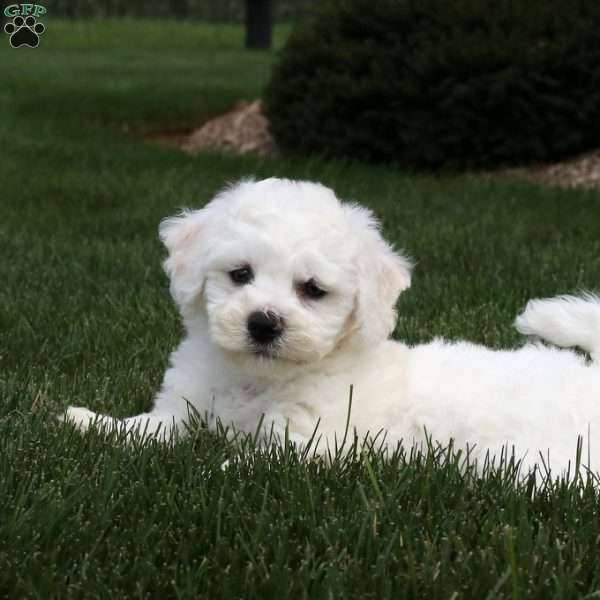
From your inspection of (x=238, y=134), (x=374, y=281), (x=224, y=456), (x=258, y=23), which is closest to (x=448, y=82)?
(x=238, y=134)

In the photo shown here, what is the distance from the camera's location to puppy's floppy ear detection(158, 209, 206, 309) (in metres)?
3.38

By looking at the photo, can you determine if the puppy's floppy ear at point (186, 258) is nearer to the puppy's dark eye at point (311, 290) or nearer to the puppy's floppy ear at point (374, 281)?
the puppy's dark eye at point (311, 290)

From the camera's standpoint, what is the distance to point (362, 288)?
10.9ft

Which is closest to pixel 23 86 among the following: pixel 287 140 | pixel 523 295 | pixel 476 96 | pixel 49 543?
pixel 287 140

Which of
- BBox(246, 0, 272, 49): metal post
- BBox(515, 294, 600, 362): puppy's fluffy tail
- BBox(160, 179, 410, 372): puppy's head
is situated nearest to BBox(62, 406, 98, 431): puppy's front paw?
BBox(160, 179, 410, 372): puppy's head

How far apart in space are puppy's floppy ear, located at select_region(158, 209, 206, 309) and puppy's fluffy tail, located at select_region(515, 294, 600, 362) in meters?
1.18

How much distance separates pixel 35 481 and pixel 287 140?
8.85m

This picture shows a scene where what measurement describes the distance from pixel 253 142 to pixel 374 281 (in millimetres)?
9460

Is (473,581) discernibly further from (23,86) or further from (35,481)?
(23,86)

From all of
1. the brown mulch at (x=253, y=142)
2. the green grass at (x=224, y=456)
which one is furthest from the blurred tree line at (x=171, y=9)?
the green grass at (x=224, y=456)

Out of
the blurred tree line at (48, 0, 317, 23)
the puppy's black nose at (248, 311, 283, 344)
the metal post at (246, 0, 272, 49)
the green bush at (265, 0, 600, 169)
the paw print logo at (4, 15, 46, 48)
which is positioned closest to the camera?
the puppy's black nose at (248, 311, 283, 344)

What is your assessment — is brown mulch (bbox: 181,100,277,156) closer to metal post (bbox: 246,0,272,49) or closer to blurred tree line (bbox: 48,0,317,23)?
metal post (bbox: 246,0,272,49)

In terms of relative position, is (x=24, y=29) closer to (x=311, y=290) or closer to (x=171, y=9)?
(x=311, y=290)

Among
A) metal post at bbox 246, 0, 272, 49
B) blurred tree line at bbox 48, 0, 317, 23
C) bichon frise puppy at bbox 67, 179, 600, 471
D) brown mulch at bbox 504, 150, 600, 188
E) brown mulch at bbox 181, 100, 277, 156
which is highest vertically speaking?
bichon frise puppy at bbox 67, 179, 600, 471
